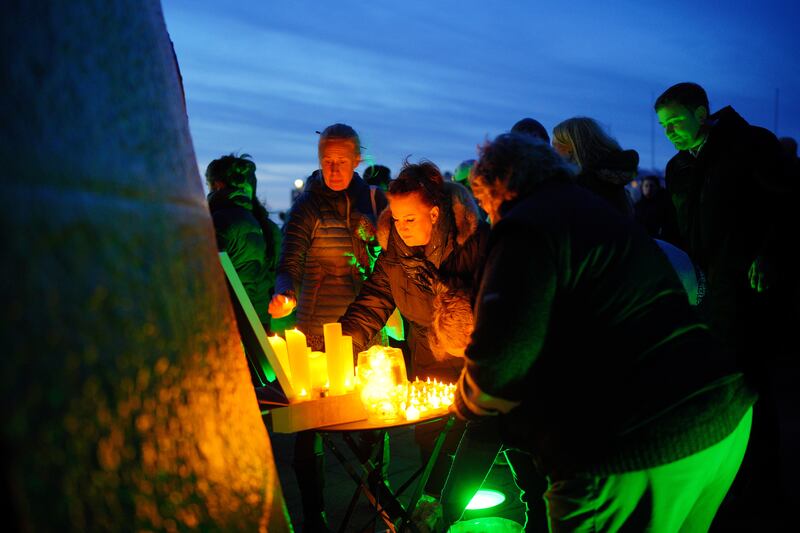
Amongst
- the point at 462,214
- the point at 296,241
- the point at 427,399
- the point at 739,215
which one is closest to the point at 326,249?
the point at 296,241

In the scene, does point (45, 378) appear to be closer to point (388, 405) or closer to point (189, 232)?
point (189, 232)

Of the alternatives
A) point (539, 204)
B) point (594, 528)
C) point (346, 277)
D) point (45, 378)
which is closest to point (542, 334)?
point (539, 204)

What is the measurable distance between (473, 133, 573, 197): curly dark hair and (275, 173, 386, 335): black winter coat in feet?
6.27

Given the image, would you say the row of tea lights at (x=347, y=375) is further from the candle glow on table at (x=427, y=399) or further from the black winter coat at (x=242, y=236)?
the black winter coat at (x=242, y=236)

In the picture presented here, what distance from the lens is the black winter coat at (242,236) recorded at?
4.36 m

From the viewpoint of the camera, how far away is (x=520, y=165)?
200 centimetres

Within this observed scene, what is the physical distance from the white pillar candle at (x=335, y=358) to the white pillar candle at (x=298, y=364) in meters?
0.10

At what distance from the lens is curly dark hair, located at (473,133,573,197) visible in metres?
1.99

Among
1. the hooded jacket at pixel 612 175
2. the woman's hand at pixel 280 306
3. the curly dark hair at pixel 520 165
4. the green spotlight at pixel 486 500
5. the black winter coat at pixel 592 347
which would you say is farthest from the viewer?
the green spotlight at pixel 486 500

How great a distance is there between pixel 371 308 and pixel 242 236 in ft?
4.72

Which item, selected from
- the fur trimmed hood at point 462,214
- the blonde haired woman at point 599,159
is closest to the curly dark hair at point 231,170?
the fur trimmed hood at point 462,214

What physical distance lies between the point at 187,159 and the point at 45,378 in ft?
1.71

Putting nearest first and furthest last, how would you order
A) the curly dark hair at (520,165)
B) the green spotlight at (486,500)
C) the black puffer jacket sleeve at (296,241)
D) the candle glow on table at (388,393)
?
the curly dark hair at (520,165), the candle glow on table at (388,393), the green spotlight at (486,500), the black puffer jacket sleeve at (296,241)

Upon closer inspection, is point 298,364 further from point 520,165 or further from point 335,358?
point 520,165
